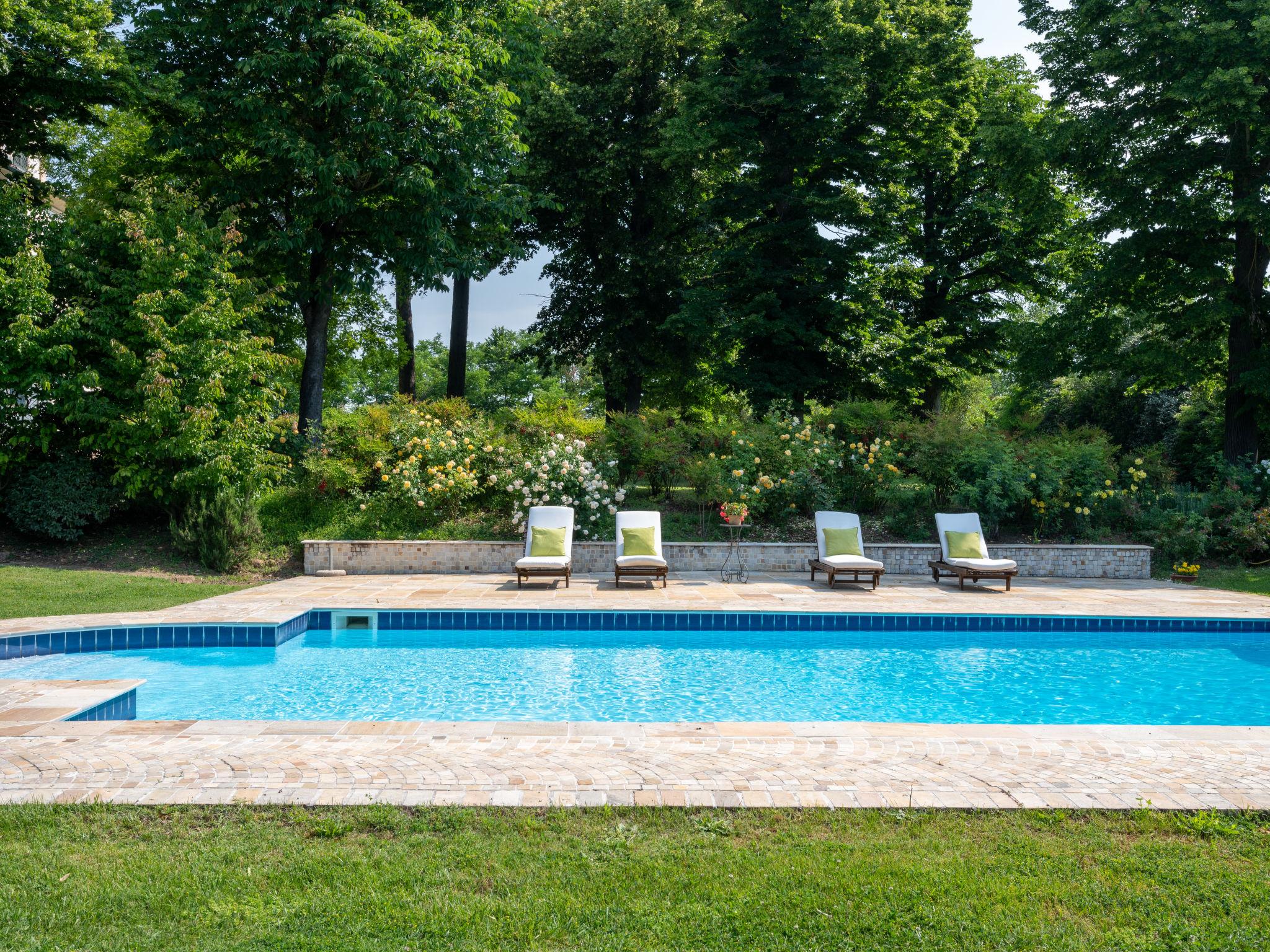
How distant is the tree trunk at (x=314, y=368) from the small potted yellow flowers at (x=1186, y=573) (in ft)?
49.5

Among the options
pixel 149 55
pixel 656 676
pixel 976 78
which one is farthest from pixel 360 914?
pixel 976 78

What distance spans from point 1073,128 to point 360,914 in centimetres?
1916

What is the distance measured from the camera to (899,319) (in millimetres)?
20734

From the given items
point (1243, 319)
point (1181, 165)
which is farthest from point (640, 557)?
point (1181, 165)

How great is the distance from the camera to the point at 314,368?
1590 centimetres

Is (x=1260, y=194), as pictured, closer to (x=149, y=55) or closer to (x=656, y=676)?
(x=656, y=676)

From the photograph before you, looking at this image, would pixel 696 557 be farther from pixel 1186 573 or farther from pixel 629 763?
pixel 629 763

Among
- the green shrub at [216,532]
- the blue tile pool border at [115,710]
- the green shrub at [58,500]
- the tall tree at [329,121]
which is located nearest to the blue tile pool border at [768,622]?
the blue tile pool border at [115,710]

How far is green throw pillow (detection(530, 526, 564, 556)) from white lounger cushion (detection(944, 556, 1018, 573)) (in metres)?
5.98

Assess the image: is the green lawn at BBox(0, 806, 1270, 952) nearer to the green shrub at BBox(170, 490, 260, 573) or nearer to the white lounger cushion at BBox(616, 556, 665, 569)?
the white lounger cushion at BBox(616, 556, 665, 569)

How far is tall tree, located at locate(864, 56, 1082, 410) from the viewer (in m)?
20.2

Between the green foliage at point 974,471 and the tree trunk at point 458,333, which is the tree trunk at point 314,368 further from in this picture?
the green foliage at point 974,471

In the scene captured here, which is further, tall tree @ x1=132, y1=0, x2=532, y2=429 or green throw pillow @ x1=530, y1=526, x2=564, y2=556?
tall tree @ x1=132, y1=0, x2=532, y2=429

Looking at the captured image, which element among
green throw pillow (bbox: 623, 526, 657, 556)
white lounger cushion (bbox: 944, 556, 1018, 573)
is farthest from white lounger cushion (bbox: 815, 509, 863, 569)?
green throw pillow (bbox: 623, 526, 657, 556)
